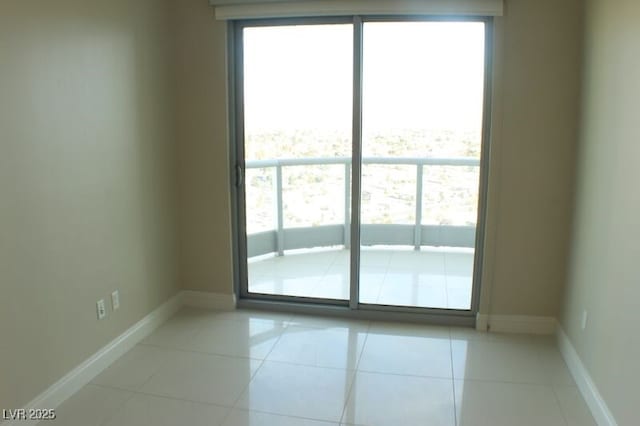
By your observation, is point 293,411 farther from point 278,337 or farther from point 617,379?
point 617,379

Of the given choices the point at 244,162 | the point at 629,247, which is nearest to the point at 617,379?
the point at 629,247

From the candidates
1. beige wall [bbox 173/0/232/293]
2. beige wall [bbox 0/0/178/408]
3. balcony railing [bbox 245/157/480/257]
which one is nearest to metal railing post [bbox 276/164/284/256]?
balcony railing [bbox 245/157/480/257]

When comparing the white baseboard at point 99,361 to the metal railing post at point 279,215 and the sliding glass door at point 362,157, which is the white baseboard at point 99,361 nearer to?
the sliding glass door at point 362,157

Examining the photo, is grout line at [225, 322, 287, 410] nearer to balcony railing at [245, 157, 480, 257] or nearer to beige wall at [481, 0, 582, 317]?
balcony railing at [245, 157, 480, 257]

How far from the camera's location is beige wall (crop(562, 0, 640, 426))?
7.07 ft

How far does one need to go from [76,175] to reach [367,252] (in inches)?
99.2

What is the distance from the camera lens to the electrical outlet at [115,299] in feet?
9.76

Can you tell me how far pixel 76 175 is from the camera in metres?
2.60

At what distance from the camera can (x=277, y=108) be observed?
12.2ft

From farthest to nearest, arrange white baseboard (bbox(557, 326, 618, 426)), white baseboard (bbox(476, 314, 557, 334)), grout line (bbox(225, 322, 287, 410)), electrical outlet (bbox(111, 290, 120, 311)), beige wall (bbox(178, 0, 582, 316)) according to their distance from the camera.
Result: white baseboard (bbox(476, 314, 557, 334)) → beige wall (bbox(178, 0, 582, 316)) → electrical outlet (bbox(111, 290, 120, 311)) → grout line (bbox(225, 322, 287, 410)) → white baseboard (bbox(557, 326, 618, 426))

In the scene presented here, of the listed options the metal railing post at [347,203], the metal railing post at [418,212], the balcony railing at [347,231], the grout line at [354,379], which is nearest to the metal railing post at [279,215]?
the balcony railing at [347,231]

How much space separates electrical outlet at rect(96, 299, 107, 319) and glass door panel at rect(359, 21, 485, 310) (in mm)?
1793

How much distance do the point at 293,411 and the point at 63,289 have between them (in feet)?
4.37

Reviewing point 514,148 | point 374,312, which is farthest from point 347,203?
point 514,148
